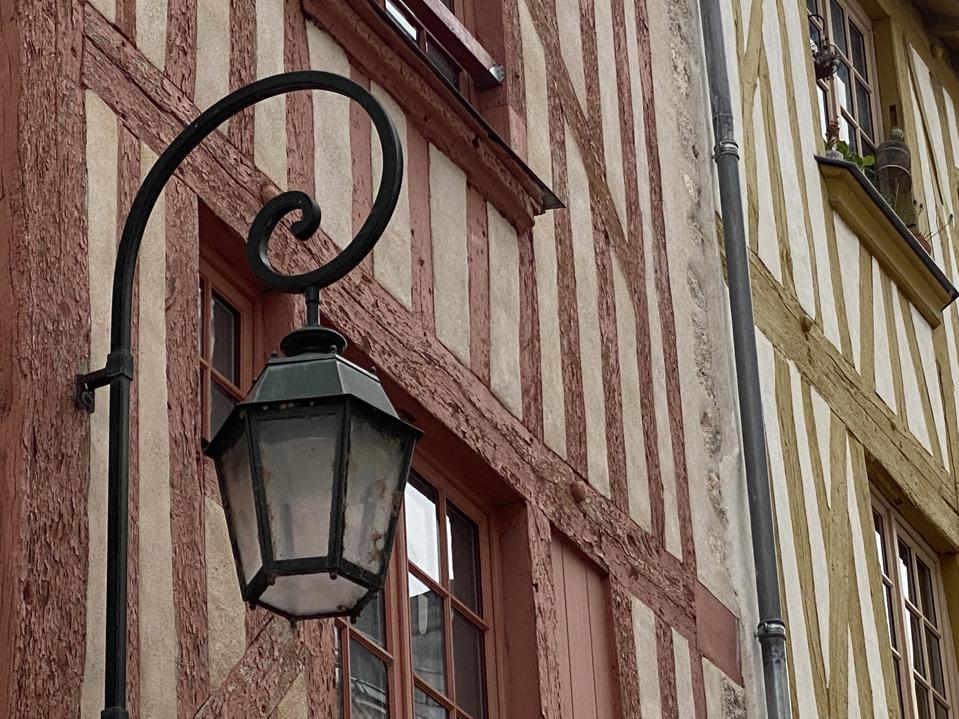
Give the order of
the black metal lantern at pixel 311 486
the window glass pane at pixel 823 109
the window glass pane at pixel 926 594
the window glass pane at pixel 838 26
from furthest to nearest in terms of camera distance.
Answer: the window glass pane at pixel 838 26
the window glass pane at pixel 823 109
the window glass pane at pixel 926 594
the black metal lantern at pixel 311 486

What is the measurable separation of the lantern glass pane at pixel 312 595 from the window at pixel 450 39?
2271mm

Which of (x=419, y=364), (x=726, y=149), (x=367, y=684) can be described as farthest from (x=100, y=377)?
(x=726, y=149)

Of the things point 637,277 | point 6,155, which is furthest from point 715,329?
point 6,155

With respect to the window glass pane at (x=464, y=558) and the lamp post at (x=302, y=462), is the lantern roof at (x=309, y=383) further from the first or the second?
the window glass pane at (x=464, y=558)

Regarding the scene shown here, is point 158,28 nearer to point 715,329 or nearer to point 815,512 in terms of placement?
point 715,329

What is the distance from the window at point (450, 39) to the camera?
565 centimetres

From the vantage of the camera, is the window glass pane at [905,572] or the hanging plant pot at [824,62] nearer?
the window glass pane at [905,572]

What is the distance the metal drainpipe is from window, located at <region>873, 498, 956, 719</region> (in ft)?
4.00

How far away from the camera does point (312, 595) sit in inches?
135

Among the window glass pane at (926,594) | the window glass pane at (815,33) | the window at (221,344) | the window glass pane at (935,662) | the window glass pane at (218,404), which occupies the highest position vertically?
the window glass pane at (815,33)

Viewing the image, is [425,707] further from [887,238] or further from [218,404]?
[887,238]

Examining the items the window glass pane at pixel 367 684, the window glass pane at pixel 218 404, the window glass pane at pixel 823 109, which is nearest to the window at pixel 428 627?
the window glass pane at pixel 367 684

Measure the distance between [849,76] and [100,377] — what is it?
19.3 feet

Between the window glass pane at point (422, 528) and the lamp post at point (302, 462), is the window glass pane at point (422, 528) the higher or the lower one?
the higher one
